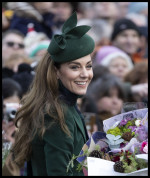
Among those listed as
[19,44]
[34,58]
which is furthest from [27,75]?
[19,44]

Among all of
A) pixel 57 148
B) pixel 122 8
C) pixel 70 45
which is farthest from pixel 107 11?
pixel 57 148

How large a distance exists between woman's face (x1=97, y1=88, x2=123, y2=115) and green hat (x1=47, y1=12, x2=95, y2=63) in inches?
124

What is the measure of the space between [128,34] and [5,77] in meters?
3.04

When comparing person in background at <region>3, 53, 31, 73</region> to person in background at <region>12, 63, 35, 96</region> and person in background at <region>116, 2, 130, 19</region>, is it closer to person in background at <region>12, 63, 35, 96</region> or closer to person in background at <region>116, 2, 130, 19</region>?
person in background at <region>12, 63, 35, 96</region>

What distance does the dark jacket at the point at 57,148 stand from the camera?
2.82 m

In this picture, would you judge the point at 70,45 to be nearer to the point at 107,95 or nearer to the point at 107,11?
the point at 107,95

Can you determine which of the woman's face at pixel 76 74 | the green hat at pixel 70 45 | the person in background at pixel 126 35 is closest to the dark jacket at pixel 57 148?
the woman's face at pixel 76 74

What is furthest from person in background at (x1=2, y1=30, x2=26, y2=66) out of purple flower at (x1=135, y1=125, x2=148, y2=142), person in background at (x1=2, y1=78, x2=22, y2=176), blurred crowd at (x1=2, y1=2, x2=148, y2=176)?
purple flower at (x1=135, y1=125, x2=148, y2=142)

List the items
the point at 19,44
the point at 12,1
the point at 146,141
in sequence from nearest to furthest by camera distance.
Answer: the point at 146,141 < the point at 19,44 < the point at 12,1

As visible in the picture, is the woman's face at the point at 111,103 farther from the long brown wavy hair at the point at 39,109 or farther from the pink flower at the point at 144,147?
the pink flower at the point at 144,147

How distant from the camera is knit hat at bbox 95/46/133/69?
745 cm

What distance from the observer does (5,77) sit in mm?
6355

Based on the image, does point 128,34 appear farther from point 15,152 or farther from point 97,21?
point 15,152

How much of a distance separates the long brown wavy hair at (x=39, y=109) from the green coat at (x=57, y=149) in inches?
1.8
